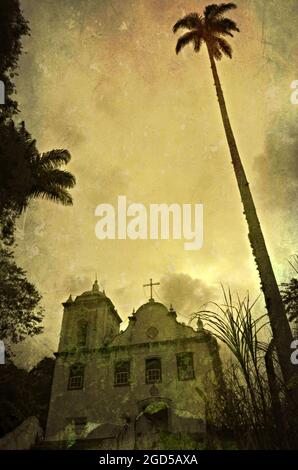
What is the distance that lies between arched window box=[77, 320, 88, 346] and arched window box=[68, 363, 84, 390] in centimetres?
186

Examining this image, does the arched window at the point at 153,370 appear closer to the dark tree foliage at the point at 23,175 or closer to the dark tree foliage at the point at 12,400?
the dark tree foliage at the point at 12,400

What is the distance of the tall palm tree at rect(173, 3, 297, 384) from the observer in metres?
8.59

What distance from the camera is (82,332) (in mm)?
27953

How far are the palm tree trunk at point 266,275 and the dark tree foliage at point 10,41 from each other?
10.1 m

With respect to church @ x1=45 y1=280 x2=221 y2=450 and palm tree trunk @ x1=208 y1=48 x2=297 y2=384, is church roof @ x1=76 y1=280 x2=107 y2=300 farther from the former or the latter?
palm tree trunk @ x1=208 y1=48 x2=297 y2=384

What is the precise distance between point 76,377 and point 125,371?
363 centimetres

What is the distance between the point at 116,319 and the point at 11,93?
20.9 meters

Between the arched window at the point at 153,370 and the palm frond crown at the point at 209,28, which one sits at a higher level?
the palm frond crown at the point at 209,28

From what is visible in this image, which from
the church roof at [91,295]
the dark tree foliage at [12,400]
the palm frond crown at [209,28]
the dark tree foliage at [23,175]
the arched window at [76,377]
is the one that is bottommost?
the dark tree foliage at [12,400]

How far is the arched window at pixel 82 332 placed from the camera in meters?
27.3

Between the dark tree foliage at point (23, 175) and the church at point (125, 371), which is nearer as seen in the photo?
the dark tree foliage at point (23, 175)

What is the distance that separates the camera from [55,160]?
18938 millimetres

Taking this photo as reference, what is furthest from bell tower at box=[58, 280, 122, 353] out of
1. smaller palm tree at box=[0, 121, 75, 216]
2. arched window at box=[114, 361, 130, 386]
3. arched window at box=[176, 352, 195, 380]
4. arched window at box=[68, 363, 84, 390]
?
smaller palm tree at box=[0, 121, 75, 216]

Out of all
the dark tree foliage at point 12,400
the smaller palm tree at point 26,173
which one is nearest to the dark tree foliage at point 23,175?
the smaller palm tree at point 26,173
